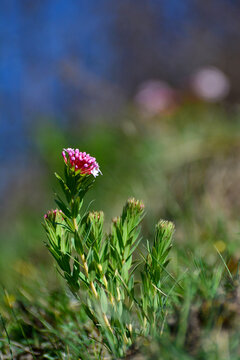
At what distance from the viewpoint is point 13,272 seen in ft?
5.64

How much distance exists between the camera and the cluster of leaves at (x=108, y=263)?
0.84 m

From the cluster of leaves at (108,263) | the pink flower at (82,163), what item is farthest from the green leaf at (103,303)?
the pink flower at (82,163)

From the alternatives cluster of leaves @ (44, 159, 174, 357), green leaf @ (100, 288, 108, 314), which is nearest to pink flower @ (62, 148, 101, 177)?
cluster of leaves @ (44, 159, 174, 357)

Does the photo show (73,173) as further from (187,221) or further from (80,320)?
(187,221)

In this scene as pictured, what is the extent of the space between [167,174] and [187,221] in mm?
704

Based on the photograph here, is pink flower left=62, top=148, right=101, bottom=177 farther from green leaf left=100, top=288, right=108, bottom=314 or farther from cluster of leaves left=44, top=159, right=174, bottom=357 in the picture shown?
green leaf left=100, top=288, right=108, bottom=314

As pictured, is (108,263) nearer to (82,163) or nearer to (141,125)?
(82,163)

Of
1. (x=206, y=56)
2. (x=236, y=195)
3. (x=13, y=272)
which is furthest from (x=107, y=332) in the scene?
(x=206, y=56)

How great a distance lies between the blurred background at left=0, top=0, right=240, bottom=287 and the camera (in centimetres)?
208

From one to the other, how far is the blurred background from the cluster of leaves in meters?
0.07

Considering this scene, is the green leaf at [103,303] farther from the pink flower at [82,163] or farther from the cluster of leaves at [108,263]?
the pink flower at [82,163]

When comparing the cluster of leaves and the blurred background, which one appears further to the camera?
the blurred background

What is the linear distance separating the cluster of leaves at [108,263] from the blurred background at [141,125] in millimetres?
65

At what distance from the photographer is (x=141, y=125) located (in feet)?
10.8
